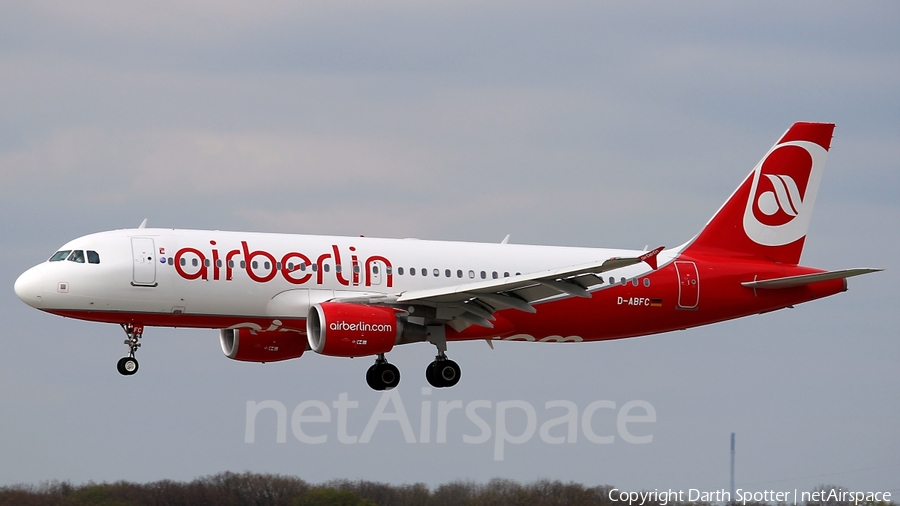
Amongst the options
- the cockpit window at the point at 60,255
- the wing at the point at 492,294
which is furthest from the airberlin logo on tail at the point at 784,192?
the cockpit window at the point at 60,255

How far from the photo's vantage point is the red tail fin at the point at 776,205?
51.2 meters

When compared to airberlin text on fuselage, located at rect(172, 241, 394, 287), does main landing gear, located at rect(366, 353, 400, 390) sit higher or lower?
lower

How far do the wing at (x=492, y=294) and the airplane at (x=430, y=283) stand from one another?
57mm

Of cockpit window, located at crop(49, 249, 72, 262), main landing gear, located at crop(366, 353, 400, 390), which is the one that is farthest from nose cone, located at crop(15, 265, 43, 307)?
main landing gear, located at crop(366, 353, 400, 390)

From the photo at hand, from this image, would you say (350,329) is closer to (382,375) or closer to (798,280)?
(382,375)

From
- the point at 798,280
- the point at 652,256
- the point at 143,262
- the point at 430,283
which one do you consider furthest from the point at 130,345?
the point at 798,280

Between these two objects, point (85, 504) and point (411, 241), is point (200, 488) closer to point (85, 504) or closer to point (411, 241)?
point (85, 504)

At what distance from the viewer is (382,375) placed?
47000 millimetres

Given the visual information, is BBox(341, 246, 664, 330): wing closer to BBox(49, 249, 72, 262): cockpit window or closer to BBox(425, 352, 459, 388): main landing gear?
BBox(425, 352, 459, 388): main landing gear

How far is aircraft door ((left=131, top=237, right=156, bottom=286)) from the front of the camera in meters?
43.0

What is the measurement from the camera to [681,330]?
166ft

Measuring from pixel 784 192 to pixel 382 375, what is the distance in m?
16.4

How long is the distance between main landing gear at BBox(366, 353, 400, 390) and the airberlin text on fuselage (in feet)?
9.81

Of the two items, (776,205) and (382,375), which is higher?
(776,205)
